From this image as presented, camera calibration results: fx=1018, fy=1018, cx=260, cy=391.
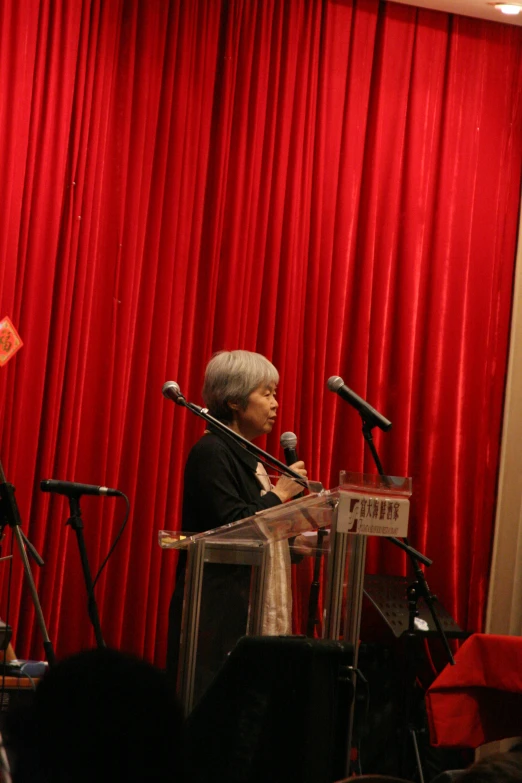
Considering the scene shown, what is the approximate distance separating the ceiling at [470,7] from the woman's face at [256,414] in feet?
8.25

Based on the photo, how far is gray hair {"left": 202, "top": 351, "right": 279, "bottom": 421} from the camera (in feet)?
10.1

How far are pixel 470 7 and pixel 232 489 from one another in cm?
300

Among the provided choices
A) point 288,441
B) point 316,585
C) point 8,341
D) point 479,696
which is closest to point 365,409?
point 288,441

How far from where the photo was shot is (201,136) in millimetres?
4465

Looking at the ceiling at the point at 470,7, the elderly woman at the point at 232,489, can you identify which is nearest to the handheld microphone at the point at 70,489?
the elderly woman at the point at 232,489

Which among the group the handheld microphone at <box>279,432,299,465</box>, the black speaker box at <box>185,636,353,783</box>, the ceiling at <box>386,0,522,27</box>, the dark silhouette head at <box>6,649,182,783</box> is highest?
the ceiling at <box>386,0,522,27</box>

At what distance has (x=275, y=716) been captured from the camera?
1610mm

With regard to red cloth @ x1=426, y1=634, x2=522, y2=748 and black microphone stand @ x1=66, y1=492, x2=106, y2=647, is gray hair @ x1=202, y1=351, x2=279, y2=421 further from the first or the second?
red cloth @ x1=426, y1=634, x2=522, y2=748

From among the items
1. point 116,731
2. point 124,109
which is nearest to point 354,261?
point 124,109

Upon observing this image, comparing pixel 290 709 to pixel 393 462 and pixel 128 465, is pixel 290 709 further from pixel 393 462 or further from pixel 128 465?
pixel 393 462

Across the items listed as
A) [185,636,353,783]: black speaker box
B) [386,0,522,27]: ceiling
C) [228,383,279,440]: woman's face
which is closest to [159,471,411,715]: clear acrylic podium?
[185,636,353,783]: black speaker box

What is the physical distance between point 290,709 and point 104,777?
30.3 inches

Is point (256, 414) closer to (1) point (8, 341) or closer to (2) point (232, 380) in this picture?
(2) point (232, 380)

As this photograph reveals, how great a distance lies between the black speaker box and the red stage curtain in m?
2.53
